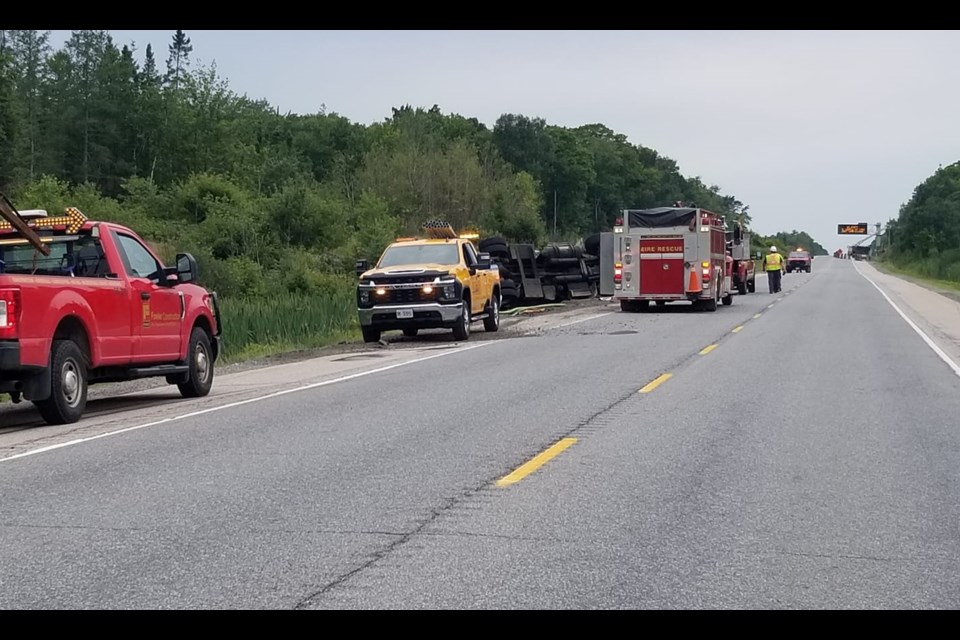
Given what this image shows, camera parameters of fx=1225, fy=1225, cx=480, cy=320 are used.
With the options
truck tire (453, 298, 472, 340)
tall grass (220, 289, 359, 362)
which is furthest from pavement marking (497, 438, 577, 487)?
truck tire (453, 298, 472, 340)

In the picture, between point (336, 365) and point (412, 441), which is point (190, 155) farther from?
point (412, 441)

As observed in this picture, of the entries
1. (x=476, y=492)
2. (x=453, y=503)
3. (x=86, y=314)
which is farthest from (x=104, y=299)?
(x=453, y=503)


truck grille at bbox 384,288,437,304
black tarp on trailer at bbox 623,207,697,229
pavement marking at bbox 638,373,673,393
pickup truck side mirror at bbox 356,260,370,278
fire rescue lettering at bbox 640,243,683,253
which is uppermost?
black tarp on trailer at bbox 623,207,697,229

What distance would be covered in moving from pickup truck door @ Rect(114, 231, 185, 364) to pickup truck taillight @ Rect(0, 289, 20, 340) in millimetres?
2257

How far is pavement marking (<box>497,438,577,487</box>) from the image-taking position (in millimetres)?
9227

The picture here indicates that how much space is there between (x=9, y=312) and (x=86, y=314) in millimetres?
1261

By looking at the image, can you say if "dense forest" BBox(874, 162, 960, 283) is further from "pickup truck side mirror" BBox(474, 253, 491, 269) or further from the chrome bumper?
the chrome bumper

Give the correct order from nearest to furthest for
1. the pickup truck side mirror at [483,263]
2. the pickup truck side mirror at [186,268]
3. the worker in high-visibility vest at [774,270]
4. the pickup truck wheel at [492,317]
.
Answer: the pickup truck side mirror at [186,268], the pickup truck side mirror at [483,263], the pickup truck wheel at [492,317], the worker in high-visibility vest at [774,270]

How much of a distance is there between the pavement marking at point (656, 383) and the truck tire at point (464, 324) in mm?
8125

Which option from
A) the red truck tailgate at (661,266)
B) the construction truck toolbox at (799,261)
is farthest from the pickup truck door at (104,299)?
the construction truck toolbox at (799,261)

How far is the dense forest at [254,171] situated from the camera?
1834 inches

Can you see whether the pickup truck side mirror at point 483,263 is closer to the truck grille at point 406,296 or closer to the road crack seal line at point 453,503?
the truck grille at point 406,296
